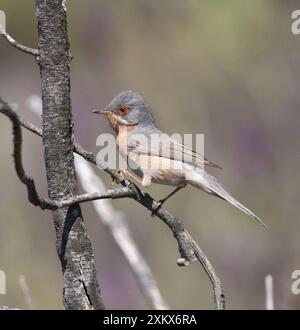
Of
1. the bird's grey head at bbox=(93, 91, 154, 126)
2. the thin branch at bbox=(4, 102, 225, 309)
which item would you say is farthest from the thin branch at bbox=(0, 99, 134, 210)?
the bird's grey head at bbox=(93, 91, 154, 126)

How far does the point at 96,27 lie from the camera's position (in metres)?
8.38

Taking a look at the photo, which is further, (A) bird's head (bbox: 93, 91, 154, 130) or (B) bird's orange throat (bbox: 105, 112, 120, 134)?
(B) bird's orange throat (bbox: 105, 112, 120, 134)

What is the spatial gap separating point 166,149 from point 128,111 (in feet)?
1.03

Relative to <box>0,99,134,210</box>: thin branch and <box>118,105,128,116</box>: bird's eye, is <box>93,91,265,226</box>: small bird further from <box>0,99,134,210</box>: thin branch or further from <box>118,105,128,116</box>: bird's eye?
<box>0,99,134,210</box>: thin branch

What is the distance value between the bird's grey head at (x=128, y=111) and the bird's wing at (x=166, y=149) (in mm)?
124

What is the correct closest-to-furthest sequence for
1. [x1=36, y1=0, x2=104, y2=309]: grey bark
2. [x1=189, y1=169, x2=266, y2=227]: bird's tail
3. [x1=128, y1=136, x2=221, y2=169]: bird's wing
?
[x1=36, y1=0, x2=104, y2=309]: grey bark < [x1=189, y1=169, x2=266, y2=227]: bird's tail < [x1=128, y1=136, x2=221, y2=169]: bird's wing

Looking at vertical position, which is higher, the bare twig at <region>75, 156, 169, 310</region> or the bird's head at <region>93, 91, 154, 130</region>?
the bird's head at <region>93, 91, 154, 130</region>

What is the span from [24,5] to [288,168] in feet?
20.4

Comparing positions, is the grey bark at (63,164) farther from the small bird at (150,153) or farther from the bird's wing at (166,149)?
the bird's wing at (166,149)

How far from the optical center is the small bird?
13.7 feet

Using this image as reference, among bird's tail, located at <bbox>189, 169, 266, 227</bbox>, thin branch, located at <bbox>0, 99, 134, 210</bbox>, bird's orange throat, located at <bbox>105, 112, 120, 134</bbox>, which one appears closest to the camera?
thin branch, located at <bbox>0, 99, 134, 210</bbox>

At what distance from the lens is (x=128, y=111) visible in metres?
4.32

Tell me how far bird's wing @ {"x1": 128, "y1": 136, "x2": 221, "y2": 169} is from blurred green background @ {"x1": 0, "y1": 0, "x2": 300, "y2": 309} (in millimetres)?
1247
